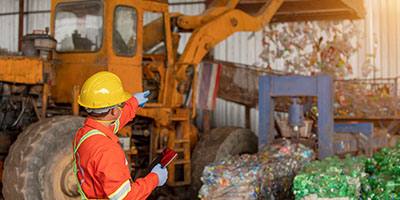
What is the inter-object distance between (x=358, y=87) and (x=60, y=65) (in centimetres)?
756

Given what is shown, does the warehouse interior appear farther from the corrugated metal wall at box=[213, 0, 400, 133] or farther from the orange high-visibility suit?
the corrugated metal wall at box=[213, 0, 400, 133]

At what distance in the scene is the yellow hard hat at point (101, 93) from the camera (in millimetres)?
2605

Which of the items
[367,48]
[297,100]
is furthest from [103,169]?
[367,48]

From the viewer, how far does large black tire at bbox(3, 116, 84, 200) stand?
4.24 meters

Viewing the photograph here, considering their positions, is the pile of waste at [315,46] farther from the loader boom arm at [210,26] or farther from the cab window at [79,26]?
the cab window at [79,26]

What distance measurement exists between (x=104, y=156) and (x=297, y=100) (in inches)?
175

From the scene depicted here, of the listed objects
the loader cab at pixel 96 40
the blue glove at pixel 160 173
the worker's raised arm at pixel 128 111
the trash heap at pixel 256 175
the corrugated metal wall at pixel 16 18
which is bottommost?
the trash heap at pixel 256 175

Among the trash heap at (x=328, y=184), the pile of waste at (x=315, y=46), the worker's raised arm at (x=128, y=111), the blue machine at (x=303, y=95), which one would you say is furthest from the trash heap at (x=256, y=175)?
the pile of waste at (x=315, y=46)

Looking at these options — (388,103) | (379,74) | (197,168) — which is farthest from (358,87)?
(197,168)

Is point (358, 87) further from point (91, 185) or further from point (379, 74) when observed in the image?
point (91, 185)

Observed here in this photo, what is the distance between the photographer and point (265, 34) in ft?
44.4

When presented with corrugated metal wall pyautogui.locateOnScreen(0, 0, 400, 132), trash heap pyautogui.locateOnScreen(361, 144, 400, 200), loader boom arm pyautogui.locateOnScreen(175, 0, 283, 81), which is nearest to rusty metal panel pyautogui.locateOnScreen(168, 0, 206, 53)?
corrugated metal wall pyautogui.locateOnScreen(0, 0, 400, 132)

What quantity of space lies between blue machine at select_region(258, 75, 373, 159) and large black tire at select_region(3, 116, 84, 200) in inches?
112

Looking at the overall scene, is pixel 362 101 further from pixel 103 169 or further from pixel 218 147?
pixel 103 169
